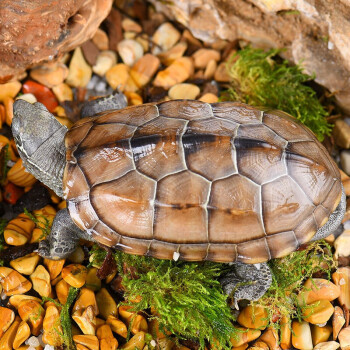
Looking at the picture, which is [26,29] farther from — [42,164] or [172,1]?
[172,1]

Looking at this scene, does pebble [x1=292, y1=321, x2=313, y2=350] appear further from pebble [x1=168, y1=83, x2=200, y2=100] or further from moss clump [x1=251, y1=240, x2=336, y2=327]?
pebble [x1=168, y1=83, x2=200, y2=100]

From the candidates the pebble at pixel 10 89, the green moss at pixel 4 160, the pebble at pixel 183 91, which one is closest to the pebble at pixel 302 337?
the pebble at pixel 183 91

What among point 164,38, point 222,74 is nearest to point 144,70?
point 164,38

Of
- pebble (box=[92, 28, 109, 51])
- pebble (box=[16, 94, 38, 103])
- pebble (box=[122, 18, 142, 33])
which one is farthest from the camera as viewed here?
pebble (box=[122, 18, 142, 33])

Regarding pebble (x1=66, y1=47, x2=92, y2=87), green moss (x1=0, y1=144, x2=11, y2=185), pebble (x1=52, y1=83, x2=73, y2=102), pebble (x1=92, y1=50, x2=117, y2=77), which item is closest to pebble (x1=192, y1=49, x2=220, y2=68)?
pebble (x1=92, y1=50, x2=117, y2=77)

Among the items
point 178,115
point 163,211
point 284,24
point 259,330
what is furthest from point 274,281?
point 284,24

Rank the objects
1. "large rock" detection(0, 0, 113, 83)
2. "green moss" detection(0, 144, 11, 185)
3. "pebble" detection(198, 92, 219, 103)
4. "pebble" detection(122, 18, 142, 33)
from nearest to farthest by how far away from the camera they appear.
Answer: "large rock" detection(0, 0, 113, 83), "green moss" detection(0, 144, 11, 185), "pebble" detection(198, 92, 219, 103), "pebble" detection(122, 18, 142, 33)

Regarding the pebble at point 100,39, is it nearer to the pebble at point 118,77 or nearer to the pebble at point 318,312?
the pebble at point 118,77
